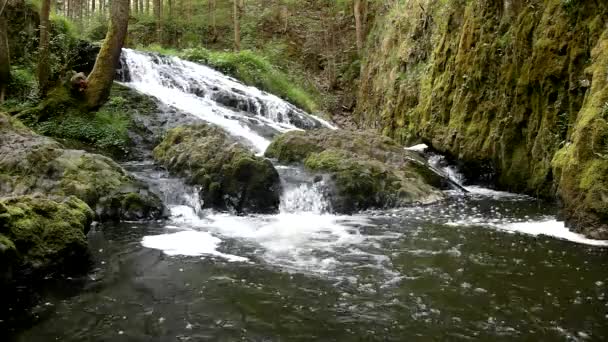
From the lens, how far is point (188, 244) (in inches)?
303

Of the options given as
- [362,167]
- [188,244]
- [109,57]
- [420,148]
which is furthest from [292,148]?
[188,244]

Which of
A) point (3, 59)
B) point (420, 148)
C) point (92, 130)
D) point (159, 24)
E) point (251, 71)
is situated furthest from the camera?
point (159, 24)

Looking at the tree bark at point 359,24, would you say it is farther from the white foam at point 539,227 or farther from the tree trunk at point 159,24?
the white foam at point 539,227

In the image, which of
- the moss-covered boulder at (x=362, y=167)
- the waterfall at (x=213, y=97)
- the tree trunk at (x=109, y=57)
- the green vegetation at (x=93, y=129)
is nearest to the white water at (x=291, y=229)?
the waterfall at (x=213, y=97)

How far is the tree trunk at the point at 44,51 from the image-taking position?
1344cm

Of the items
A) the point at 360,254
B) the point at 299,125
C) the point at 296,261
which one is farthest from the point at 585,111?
the point at 299,125

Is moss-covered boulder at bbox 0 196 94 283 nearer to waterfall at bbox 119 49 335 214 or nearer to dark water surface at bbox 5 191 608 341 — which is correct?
dark water surface at bbox 5 191 608 341

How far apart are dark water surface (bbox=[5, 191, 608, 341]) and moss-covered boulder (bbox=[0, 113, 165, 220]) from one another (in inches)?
31.0

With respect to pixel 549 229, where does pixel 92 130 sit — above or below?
above

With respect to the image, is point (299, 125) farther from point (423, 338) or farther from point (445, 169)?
point (423, 338)

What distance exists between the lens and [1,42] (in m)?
13.7

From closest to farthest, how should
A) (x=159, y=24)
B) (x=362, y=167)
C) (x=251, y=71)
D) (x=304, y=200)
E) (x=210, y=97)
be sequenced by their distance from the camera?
(x=304, y=200), (x=362, y=167), (x=210, y=97), (x=251, y=71), (x=159, y=24)

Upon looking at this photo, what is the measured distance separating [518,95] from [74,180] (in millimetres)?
9483

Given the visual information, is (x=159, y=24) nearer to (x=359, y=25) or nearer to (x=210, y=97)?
(x=359, y=25)
